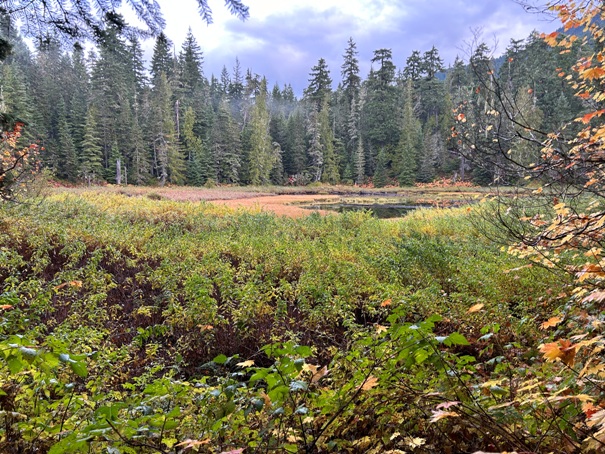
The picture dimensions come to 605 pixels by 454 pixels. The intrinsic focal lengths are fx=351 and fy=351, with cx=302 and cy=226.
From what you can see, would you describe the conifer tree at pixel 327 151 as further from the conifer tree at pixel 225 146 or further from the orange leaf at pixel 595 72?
the orange leaf at pixel 595 72

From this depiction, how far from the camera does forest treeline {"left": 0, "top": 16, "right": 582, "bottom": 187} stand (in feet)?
118

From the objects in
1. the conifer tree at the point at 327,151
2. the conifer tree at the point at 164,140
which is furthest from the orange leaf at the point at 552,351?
the conifer tree at the point at 327,151

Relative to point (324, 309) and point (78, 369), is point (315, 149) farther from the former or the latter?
point (78, 369)

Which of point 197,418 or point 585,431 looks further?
point 197,418

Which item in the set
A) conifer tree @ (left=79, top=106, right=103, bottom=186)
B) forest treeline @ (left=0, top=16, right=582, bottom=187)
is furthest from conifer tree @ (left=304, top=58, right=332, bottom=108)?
conifer tree @ (left=79, top=106, right=103, bottom=186)

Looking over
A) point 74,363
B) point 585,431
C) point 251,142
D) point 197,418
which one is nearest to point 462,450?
point 585,431

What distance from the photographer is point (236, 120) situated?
164 feet

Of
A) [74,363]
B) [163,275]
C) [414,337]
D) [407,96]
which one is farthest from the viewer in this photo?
[407,96]

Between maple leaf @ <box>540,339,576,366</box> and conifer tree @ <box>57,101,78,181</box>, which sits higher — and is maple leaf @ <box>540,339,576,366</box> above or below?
below

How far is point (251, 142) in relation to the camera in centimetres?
4431

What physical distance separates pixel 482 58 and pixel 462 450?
3.21 meters

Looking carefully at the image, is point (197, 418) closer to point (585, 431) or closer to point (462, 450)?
point (462, 450)

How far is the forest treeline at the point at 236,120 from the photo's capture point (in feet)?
118

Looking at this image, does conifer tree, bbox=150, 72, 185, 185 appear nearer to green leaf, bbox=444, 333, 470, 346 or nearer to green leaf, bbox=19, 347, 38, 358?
green leaf, bbox=19, 347, 38, 358
